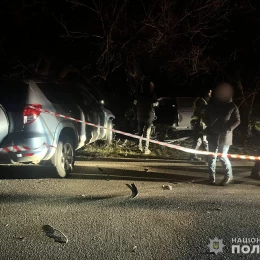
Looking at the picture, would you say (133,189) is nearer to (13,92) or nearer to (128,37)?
(13,92)

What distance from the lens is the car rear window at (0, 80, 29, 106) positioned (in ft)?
21.4

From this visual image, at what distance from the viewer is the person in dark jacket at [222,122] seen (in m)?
7.12

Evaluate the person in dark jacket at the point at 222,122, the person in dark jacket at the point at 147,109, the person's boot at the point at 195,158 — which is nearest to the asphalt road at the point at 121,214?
the person in dark jacket at the point at 222,122

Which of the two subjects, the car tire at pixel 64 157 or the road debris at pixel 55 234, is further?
the car tire at pixel 64 157

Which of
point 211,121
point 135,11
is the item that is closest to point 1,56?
point 135,11

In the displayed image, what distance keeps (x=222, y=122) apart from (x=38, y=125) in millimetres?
3135

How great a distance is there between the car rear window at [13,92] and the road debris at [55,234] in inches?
93.0

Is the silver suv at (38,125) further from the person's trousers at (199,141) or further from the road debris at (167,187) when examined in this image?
the person's trousers at (199,141)

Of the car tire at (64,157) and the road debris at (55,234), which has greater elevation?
the car tire at (64,157)

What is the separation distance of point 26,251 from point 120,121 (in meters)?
11.5

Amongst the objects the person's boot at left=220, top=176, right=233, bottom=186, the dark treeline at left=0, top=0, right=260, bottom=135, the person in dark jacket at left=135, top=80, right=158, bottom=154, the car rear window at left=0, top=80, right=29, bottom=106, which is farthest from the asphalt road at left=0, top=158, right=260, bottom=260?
the dark treeline at left=0, top=0, right=260, bottom=135

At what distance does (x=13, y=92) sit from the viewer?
6.65 metres

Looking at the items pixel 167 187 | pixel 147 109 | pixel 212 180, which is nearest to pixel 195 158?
pixel 147 109

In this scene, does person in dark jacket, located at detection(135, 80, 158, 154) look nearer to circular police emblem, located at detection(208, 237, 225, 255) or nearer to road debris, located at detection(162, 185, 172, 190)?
road debris, located at detection(162, 185, 172, 190)
